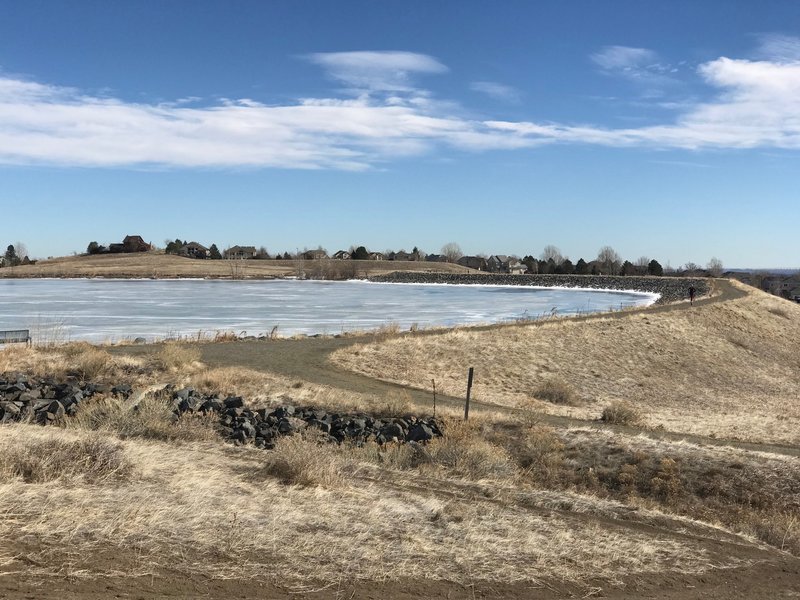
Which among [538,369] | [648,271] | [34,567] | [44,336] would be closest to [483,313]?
[538,369]

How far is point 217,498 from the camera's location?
845cm

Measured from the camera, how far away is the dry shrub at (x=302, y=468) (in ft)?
31.0

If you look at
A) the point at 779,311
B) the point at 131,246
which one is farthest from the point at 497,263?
the point at 779,311

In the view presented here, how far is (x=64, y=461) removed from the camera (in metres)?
8.95

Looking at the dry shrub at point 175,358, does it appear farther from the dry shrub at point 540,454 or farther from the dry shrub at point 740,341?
the dry shrub at point 740,341

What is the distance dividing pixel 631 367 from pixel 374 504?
1130 inches

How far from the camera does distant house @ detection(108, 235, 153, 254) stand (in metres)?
175

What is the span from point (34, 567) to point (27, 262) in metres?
172

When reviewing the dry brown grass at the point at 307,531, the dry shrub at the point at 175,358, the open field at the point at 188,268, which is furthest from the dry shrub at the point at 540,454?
the open field at the point at 188,268

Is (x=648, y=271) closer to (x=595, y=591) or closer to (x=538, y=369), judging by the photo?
(x=538, y=369)

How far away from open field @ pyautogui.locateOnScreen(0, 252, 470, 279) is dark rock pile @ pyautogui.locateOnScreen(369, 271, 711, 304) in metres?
11.3

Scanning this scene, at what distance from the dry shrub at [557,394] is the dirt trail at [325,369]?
5.19 meters

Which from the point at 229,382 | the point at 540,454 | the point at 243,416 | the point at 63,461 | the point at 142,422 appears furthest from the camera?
the point at 229,382

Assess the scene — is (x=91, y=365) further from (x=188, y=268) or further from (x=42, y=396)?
(x=188, y=268)
